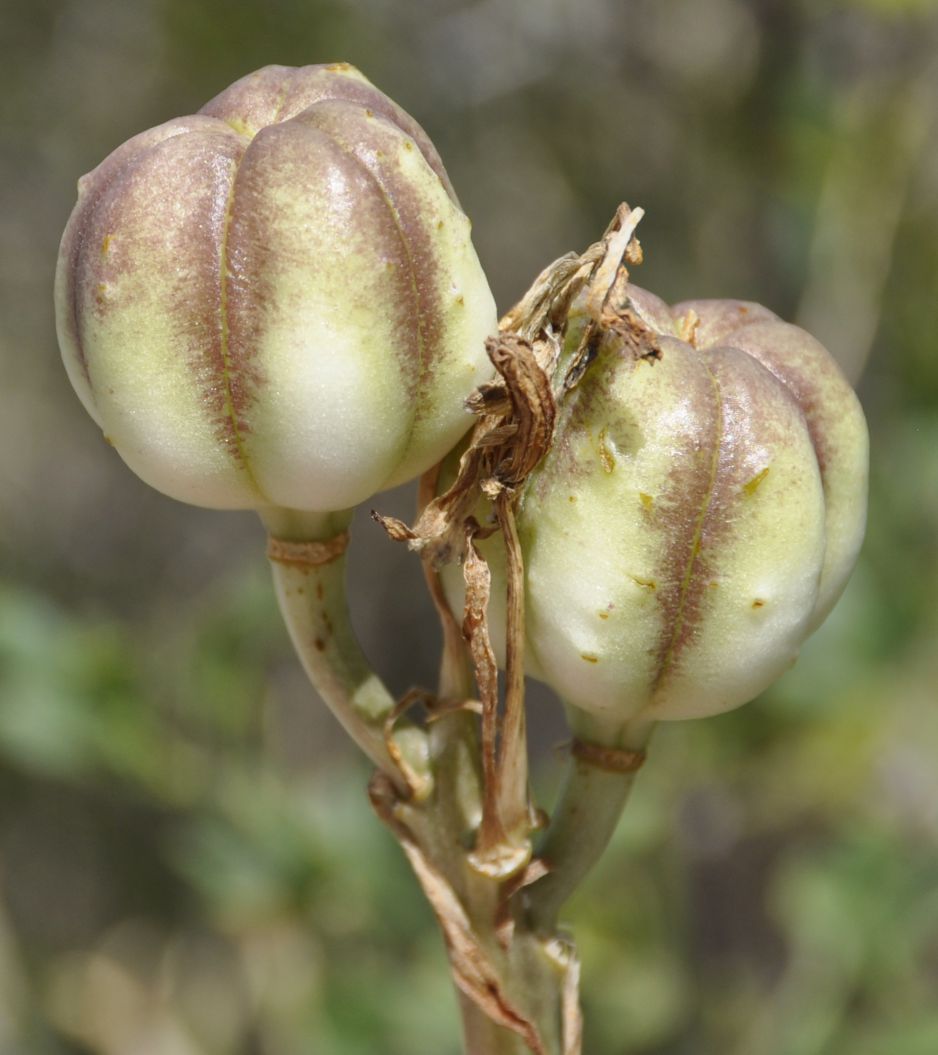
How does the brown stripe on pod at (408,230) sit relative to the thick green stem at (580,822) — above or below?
above

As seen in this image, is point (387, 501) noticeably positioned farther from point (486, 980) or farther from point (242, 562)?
point (486, 980)

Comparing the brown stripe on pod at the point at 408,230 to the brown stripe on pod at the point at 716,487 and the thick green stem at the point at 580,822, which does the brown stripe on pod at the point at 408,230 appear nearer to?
the brown stripe on pod at the point at 716,487

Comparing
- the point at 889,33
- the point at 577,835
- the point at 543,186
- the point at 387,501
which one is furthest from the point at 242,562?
the point at 577,835

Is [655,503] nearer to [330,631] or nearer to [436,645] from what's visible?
[330,631]

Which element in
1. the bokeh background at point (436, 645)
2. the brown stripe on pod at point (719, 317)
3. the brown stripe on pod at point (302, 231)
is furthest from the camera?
the bokeh background at point (436, 645)

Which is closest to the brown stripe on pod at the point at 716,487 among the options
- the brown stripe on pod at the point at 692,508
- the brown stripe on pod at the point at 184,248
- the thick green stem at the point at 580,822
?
the brown stripe on pod at the point at 692,508

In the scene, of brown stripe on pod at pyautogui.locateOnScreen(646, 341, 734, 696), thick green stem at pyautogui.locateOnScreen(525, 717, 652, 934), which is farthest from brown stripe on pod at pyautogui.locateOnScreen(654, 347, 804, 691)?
thick green stem at pyautogui.locateOnScreen(525, 717, 652, 934)

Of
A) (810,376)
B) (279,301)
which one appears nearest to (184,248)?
(279,301)
